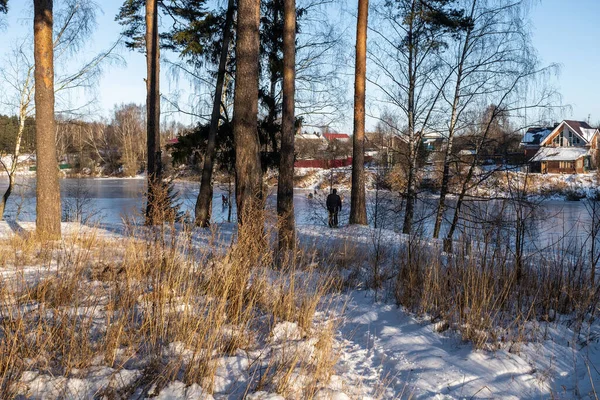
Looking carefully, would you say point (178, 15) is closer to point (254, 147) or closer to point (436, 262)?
point (254, 147)

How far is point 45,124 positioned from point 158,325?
619 centimetres

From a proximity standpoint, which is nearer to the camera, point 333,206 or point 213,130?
point 213,130

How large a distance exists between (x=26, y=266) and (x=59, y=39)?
10.5 m

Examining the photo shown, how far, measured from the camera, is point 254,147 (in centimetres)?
633

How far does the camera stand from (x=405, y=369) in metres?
3.04

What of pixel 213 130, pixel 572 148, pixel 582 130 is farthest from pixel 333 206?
pixel 582 130

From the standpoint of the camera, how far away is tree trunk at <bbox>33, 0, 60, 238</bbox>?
24.3ft

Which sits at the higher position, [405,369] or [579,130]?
[579,130]

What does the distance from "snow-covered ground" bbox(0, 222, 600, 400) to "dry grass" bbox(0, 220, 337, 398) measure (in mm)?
47

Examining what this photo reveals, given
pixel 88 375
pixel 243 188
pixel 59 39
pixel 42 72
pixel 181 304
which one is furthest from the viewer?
pixel 59 39

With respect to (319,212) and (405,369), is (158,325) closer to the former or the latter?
(405,369)

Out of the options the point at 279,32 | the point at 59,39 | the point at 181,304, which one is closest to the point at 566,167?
the point at 279,32

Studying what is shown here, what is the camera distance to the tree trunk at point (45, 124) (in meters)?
7.42

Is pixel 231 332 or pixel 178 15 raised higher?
pixel 178 15
